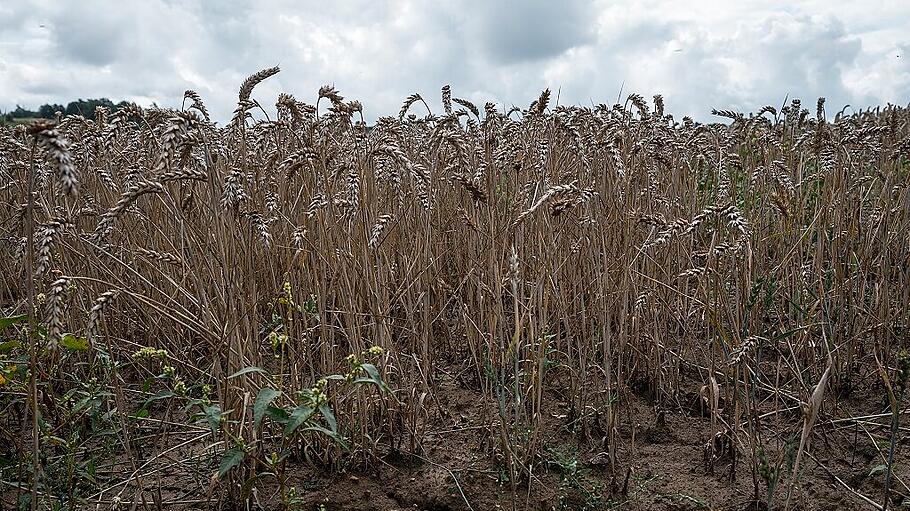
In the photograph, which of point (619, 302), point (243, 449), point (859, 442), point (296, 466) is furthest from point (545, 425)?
point (243, 449)

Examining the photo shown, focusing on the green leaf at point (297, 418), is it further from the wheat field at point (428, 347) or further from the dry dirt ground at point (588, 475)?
the dry dirt ground at point (588, 475)

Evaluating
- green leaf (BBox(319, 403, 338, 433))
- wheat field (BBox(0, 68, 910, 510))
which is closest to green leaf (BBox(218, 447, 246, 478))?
wheat field (BBox(0, 68, 910, 510))

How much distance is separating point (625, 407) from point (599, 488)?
56 centimetres

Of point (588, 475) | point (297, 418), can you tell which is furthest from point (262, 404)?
point (588, 475)

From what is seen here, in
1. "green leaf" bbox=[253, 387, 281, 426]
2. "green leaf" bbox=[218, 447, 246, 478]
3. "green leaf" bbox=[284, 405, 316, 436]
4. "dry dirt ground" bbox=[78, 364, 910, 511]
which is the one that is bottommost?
"dry dirt ground" bbox=[78, 364, 910, 511]

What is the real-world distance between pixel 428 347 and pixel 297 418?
44.8 inches

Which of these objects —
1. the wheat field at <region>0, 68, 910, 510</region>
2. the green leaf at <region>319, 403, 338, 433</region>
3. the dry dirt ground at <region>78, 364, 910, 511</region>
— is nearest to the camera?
the green leaf at <region>319, 403, 338, 433</region>

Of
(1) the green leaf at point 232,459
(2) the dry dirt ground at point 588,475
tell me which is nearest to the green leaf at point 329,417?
(1) the green leaf at point 232,459

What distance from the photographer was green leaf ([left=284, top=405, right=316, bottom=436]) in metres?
1.56

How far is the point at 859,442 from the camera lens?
7.82 ft

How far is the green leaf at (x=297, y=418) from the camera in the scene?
1559 millimetres

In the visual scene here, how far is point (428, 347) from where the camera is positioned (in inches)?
106

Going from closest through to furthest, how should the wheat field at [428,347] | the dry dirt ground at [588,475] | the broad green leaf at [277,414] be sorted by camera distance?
the broad green leaf at [277,414]
the wheat field at [428,347]
the dry dirt ground at [588,475]

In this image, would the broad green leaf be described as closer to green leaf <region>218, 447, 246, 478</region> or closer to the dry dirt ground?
green leaf <region>218, 447, 246, 478</region>
